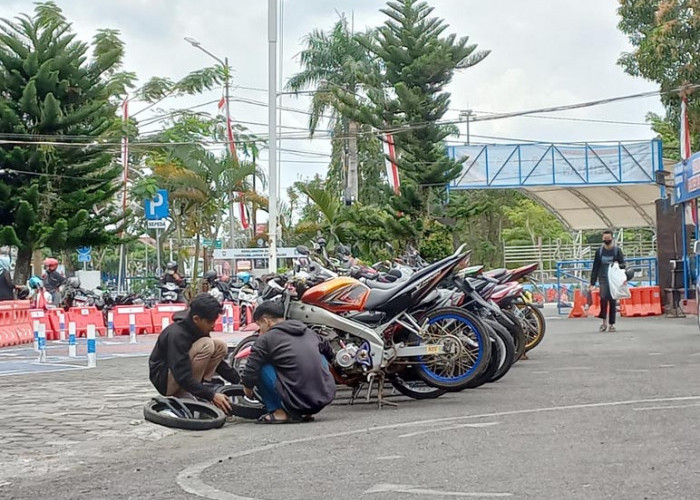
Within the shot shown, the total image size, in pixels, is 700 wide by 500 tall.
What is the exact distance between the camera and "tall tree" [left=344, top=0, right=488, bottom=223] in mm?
34375

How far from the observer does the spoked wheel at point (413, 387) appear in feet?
31.1

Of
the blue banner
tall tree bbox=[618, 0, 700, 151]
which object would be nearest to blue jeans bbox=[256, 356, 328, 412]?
the blue banner

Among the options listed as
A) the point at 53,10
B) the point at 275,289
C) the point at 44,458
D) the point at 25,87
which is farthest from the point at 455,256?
the point at 53,10

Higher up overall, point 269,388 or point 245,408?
point 269,388

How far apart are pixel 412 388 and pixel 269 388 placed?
5.78 feet

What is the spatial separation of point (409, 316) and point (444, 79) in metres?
26.2

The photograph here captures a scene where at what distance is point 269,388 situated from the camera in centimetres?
832

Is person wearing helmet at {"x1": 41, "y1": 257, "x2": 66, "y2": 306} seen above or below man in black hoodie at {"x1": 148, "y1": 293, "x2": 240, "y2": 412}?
above

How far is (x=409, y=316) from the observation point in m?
9.35

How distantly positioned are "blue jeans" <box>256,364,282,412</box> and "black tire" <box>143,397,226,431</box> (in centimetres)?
35

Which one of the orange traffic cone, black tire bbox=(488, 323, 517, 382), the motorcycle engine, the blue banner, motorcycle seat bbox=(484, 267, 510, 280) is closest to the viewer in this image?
the motorcycle engine

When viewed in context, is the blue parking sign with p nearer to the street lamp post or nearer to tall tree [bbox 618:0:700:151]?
the street lamp post

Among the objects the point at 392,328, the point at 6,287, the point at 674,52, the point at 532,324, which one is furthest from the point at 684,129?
the point at 392,328

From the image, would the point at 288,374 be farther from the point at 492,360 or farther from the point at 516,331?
the point at 516,331
